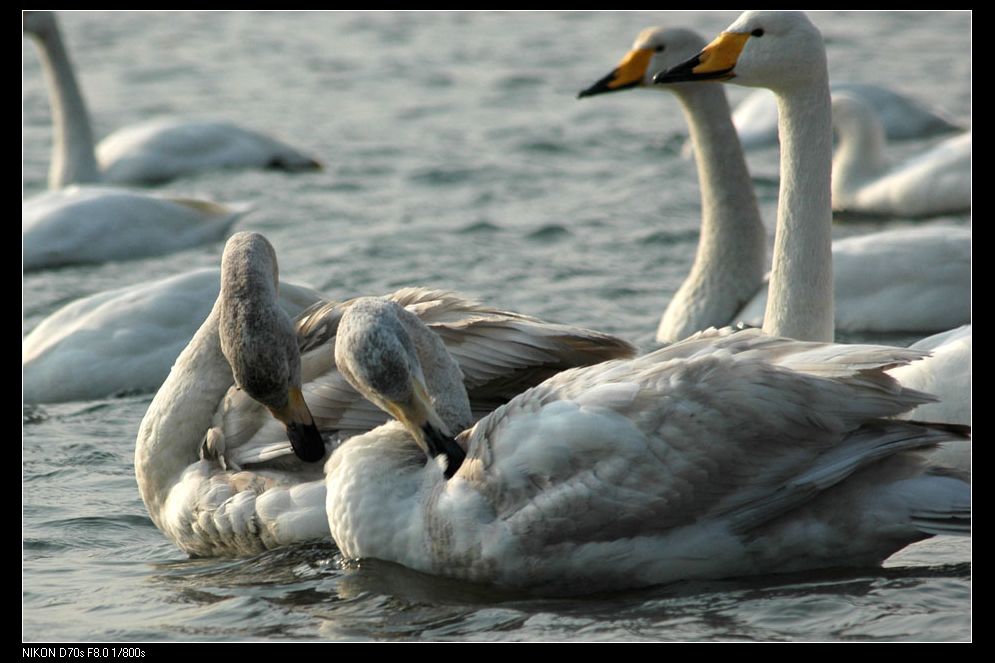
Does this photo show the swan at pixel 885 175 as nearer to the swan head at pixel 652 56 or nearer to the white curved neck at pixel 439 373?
the swan head at pixel 652 56

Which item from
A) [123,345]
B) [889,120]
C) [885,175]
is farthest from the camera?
[889,120]

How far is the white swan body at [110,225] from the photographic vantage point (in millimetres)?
10664

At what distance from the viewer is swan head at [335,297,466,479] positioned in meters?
5.54

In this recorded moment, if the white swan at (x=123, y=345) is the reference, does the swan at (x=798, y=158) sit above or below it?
above

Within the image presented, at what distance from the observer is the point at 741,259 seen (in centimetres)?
859

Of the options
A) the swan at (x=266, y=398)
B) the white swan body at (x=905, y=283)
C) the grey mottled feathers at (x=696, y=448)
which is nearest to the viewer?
the grey mottled feathers at (x=696, y=448)

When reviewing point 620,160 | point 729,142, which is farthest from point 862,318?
point 620,160

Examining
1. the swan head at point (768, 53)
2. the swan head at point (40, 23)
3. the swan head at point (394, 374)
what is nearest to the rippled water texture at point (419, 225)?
the swan head at point (394, 374)

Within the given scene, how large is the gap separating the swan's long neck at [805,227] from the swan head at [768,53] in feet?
0.24

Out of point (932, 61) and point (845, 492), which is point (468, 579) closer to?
point (845, 492)

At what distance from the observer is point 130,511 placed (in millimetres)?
6969

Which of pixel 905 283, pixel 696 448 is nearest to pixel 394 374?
pixel 696 448

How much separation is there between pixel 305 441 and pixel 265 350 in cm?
36

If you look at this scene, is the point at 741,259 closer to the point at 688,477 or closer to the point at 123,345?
the point at 123,345
